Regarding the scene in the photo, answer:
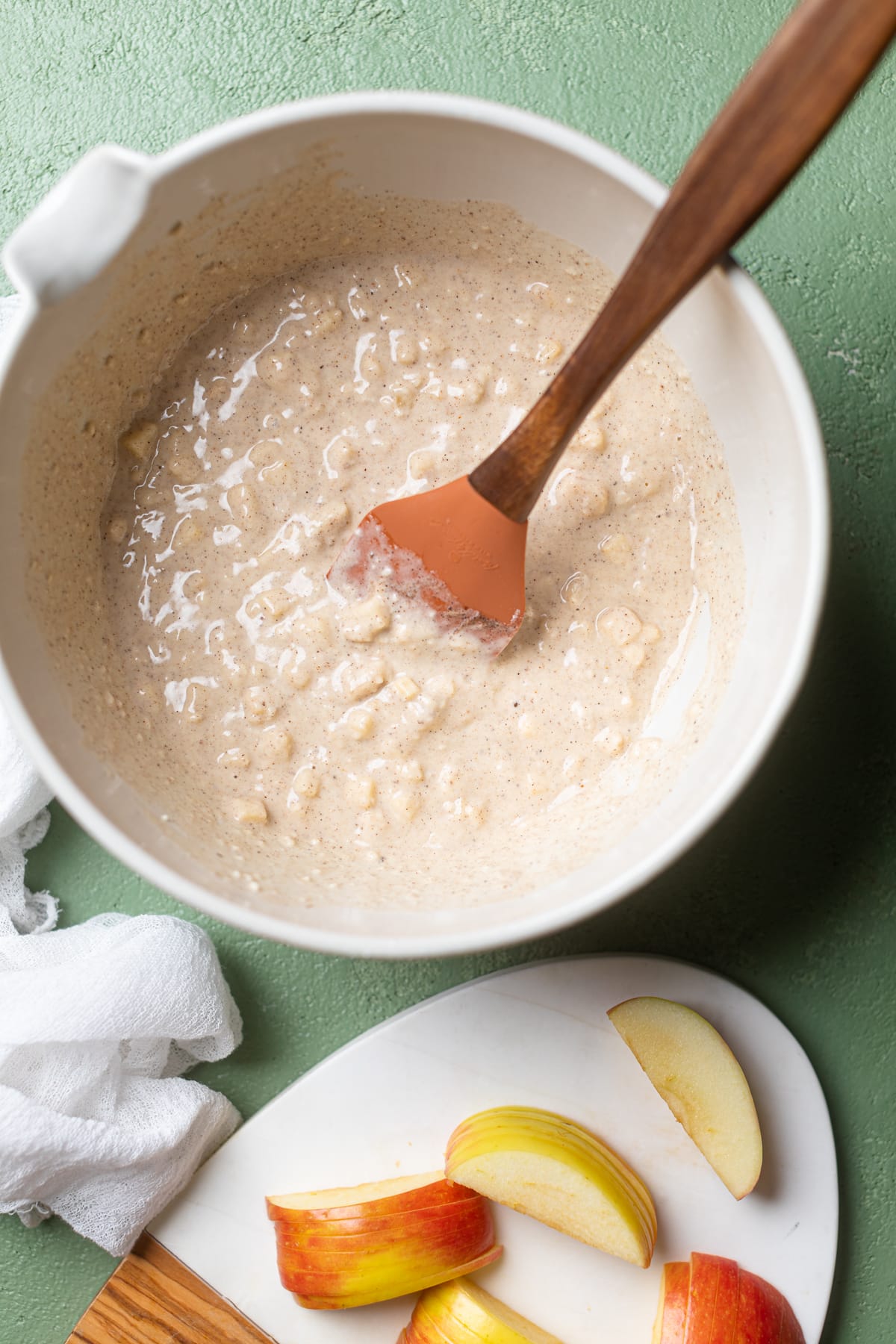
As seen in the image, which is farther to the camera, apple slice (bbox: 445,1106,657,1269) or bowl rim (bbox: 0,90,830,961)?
apple slice (bbox: 445,1106,657,1269)

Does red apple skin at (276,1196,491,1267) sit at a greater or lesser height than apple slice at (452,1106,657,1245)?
lesser

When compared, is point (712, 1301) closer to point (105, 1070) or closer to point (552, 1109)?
point (552, 1109)

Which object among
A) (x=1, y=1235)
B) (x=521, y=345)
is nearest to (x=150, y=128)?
(x=521, y=345)

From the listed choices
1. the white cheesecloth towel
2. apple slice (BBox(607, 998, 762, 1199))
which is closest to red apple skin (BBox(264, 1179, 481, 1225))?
the white cheesecloth towel

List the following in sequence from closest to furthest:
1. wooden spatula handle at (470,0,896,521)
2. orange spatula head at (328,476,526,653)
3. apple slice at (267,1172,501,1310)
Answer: wooden spatula handle at (470,0,896,521)
orange spatula head at (328,476,526,653)
apple slice at (267,1172,501,1310)

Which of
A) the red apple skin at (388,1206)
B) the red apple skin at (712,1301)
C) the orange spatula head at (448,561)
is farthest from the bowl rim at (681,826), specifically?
the red apple skin at (712,1301)

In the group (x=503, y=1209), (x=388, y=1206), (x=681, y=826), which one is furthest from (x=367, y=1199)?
(x=681, y=826)

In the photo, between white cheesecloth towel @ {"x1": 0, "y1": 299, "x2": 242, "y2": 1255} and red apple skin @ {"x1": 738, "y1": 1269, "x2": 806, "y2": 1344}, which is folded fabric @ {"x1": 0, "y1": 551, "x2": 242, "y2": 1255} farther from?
red apple skin @ {"x1": 738, "y1": 1269, "x2": 806, "y2": 1344}
